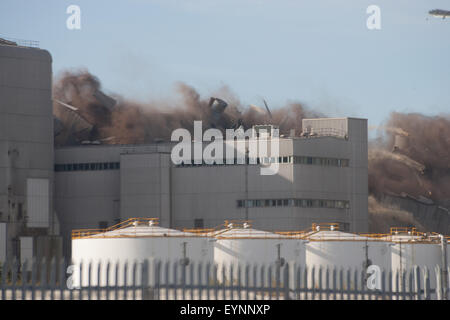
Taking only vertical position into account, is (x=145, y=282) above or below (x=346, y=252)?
above

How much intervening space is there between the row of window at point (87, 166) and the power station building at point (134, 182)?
0.10 metres

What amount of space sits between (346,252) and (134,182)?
2917 centimetres

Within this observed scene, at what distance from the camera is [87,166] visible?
10244 centimetres

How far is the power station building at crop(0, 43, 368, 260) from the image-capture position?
94.8 metres

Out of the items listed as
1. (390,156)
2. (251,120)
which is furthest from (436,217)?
(251,120)

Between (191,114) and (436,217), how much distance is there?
31178 mm

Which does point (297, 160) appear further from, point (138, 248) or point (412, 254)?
point (138, 248)

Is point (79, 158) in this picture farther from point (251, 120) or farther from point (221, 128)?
point (251, 120)

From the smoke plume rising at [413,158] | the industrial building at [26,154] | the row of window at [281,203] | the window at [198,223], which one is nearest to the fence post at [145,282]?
the industrial building at [26,154]

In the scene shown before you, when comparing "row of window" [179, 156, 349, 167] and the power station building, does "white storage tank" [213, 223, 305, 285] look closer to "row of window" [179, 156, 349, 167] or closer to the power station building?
the power station building

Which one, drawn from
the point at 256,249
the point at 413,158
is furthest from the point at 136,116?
the point at 256,249

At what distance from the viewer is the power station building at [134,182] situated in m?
94.8

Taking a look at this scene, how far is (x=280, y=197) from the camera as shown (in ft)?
319

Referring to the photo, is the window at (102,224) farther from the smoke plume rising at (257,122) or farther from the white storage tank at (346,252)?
the white storage tank at (346,252)
